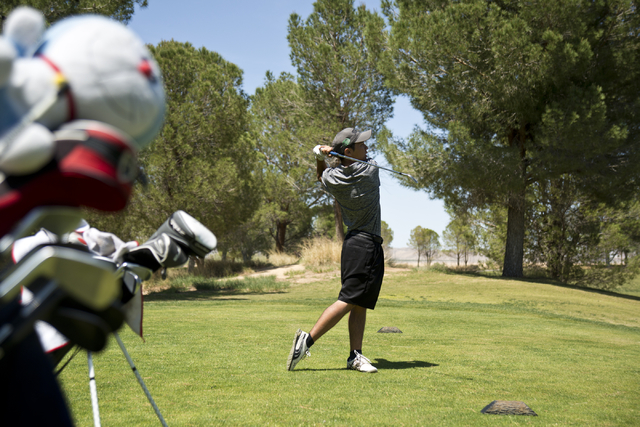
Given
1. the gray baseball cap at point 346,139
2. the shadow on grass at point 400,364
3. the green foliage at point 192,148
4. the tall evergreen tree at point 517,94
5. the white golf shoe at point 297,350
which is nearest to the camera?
the white golf shoe at point 297,350

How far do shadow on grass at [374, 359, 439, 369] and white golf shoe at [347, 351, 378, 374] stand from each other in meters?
0.29

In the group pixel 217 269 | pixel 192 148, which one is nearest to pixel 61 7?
pixel 192 148

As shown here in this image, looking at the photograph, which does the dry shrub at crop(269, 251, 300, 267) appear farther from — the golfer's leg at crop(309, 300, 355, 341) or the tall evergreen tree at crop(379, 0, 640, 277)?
the golfer's leg at crop(309, 300, 355, 341)

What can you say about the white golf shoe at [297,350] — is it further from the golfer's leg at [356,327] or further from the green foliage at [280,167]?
the green foliage at [280,167]

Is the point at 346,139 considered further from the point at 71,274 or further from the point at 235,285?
the point at 235,285

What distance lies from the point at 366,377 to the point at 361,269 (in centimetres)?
94

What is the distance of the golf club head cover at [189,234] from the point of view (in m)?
1.61

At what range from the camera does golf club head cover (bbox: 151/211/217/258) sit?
1605 mm

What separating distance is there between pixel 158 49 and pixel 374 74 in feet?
41.2

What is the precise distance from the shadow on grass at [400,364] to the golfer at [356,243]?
33cm

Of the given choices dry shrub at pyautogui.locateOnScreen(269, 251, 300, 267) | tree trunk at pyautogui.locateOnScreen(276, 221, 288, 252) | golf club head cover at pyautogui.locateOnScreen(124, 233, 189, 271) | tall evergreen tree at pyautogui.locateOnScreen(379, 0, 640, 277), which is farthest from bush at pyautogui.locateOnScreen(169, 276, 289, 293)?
golf club head cover at pyautogui.locateOnScreen(124, 233, 189, 271)

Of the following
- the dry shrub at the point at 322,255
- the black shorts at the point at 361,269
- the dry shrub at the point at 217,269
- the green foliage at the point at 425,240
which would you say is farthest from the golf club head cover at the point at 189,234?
the green foliage at the point at 425,240

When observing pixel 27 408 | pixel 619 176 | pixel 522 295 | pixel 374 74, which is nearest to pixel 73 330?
pixel 27 408

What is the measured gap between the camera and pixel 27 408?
1.08m
